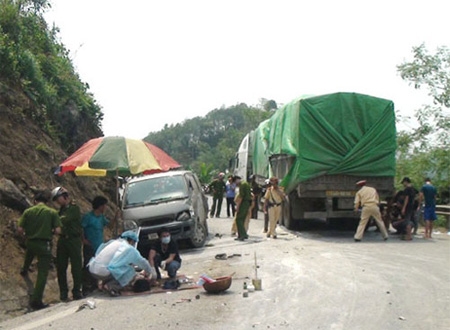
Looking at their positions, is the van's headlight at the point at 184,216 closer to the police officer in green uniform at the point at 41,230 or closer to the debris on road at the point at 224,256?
the debris on road at the point at 224,256

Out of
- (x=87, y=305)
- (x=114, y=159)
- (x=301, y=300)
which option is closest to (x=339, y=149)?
(x=114, y=159)

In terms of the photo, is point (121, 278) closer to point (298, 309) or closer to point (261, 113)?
point (298, 309)

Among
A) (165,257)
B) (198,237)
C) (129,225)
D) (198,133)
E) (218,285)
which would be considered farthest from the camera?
(198,133)

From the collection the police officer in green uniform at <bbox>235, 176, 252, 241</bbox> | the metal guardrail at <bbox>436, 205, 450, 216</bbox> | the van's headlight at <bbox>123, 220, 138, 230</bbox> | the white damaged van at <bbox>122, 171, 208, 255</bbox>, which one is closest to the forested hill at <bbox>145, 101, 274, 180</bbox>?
the metal guardrail at <bbox>436, 205, 450, 216</bbox>

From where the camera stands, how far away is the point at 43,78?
18.3m

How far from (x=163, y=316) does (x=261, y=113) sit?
71.5 metres

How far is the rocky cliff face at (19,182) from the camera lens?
30.8ft

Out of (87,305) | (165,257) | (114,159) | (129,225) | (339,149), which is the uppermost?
(339,149)

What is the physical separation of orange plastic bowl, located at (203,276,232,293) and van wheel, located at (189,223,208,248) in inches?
210

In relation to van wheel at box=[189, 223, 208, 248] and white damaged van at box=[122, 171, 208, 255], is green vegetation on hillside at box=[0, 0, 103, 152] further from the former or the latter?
van wheel at box=[189, 223, 208, 248]

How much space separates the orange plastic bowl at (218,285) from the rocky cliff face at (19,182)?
105 inches

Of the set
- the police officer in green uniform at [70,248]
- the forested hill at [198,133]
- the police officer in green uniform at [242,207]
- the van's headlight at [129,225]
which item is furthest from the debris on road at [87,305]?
the forested hill at [198,133]

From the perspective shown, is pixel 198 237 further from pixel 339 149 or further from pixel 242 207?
pixel 339 149

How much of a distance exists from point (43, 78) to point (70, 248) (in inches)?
407
